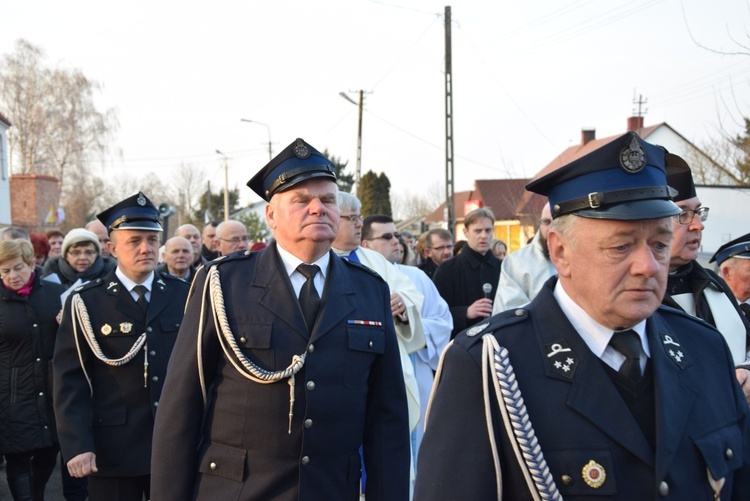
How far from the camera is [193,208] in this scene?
65.2 m

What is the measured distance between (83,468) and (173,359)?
155cm

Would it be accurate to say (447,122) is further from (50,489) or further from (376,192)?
(376,192)

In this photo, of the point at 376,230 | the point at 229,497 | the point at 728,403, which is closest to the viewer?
the point at 728,403

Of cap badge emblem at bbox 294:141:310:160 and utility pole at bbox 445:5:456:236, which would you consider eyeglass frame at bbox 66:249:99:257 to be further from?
utility pole at bbox 445:5:456:236

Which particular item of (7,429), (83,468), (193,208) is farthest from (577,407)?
(193,208)

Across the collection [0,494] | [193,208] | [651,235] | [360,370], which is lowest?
[0,494]

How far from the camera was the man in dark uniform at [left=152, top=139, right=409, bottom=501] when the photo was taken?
9.26 ft

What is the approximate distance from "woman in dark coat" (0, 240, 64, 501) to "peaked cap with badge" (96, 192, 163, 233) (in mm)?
1233

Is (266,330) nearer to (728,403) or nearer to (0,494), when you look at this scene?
(728,403)

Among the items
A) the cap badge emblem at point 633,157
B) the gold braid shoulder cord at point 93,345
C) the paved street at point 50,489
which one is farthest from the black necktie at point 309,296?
the paved street at point 50,489

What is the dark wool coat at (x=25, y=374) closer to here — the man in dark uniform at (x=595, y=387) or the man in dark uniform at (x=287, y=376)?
the man in dark uniform at (x=287, y=376)

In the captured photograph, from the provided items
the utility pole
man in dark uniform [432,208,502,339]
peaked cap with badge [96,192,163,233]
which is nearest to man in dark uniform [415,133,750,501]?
peaked cap with badge [96,192,163,233]

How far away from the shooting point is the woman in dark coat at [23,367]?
5.34m

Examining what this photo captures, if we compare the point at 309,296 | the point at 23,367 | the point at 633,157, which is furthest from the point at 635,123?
the point at 633,157
